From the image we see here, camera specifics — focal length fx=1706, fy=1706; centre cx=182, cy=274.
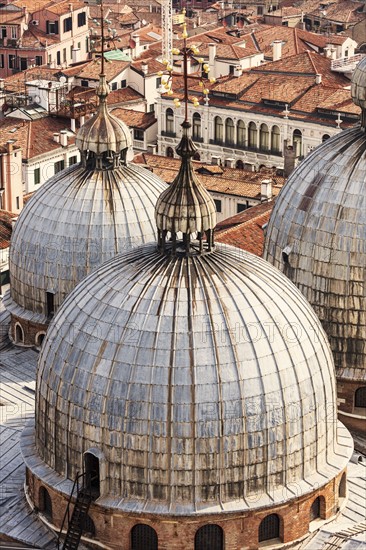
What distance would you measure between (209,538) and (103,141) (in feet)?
60.9

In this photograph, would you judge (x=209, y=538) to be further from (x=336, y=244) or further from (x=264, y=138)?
(x=264, y=138)

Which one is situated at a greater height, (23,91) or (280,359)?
(280,359)

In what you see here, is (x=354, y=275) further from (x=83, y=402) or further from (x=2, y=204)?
(x=2, y=204)

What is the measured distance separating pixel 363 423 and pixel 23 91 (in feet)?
208

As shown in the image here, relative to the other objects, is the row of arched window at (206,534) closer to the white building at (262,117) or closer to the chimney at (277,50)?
the white building at (262,117)

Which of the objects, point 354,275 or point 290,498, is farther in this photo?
point 354,275

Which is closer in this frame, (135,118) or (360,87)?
(360,87)

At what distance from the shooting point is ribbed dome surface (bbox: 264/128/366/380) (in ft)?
177

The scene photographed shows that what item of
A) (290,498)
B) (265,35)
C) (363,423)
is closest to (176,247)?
(290,498)

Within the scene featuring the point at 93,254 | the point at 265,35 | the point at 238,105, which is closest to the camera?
the point at 93,254

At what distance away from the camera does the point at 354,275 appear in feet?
177

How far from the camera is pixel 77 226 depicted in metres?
58.7

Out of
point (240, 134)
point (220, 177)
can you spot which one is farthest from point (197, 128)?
point (220, 177)

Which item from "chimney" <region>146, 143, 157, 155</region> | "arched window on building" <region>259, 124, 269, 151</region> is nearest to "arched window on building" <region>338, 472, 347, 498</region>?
"arched window on building" <region>259, 124, 269, 151</region>
